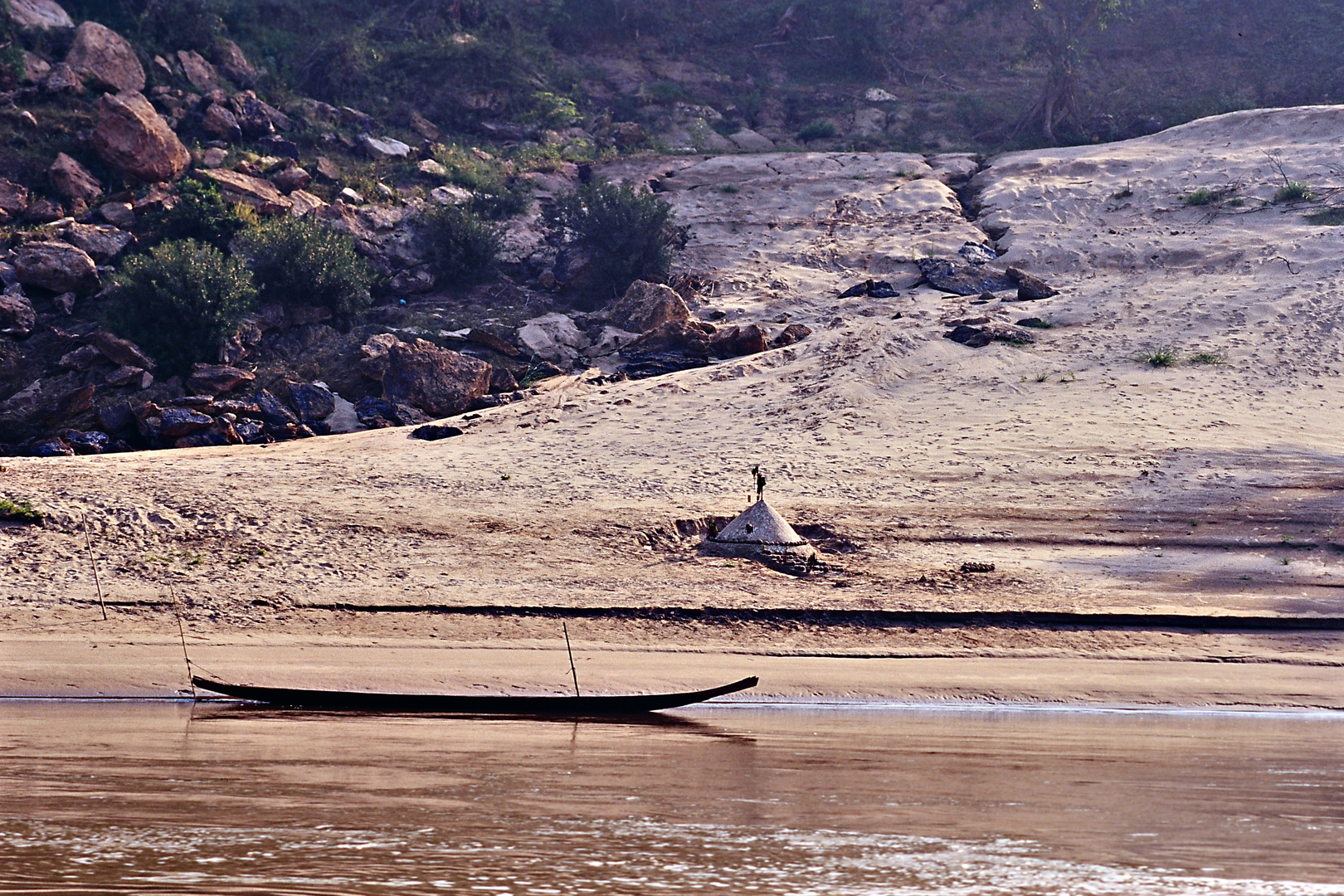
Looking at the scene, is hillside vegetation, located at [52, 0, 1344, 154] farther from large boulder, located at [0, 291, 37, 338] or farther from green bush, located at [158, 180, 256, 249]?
large boulder, located at [0, 291, 37, 338]

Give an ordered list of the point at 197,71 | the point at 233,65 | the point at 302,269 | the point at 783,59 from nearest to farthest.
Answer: the point at 302,269 → the point at 197,71 → the point at 233,65 → the point at 783,59

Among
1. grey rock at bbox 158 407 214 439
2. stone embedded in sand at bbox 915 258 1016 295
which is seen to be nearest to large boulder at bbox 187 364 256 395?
grey rock at bbox 158 407 214 439

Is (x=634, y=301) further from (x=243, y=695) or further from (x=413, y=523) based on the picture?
(x=243, y=695)

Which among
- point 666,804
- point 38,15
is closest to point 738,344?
point 666,804

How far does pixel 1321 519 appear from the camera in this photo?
1277 centimetres

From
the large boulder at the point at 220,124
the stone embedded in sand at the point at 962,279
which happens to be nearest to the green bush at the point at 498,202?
the large boulder at the point at 220,124

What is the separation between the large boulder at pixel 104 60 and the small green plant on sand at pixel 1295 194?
23880mm

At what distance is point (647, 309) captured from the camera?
20234mm

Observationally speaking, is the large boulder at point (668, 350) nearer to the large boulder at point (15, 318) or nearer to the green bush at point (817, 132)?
the large boulder at point (15, 318)

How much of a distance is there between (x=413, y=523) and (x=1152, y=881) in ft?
29.3

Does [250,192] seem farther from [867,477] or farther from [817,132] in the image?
[817,132]

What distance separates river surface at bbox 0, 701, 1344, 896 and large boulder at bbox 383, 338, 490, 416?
935 centimetres

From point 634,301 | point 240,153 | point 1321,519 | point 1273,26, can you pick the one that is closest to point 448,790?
point 1321,519

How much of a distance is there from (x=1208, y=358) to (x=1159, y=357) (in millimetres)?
739
